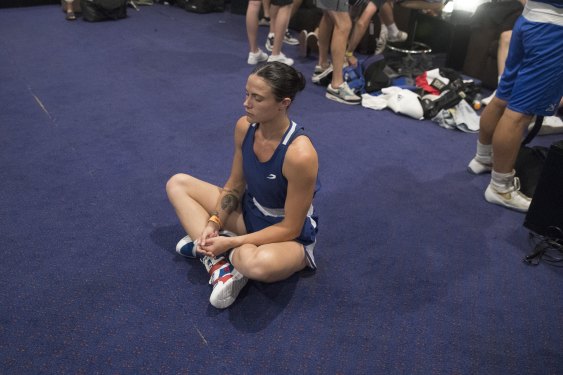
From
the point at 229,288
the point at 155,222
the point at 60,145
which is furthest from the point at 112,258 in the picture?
the point at 60,145

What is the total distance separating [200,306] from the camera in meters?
1.63

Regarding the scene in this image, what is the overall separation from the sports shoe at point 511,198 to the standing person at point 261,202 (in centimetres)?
107

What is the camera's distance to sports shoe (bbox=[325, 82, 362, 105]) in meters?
3.38

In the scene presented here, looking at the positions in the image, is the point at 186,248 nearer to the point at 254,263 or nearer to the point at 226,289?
the point at 226,289

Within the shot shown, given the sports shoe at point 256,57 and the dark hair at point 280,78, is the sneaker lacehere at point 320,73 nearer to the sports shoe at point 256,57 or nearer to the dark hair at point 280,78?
the sports shoe at point 256,57

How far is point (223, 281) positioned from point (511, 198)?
4.91 feet

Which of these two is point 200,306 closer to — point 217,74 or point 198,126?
point 198,126

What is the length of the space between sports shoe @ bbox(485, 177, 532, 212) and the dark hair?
132 centimetres

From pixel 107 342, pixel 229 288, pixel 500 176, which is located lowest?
pixel 107 342

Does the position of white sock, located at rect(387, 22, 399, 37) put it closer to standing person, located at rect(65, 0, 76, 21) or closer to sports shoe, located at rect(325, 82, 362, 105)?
sports shoe, located at rect(325, 82, 362, 105)

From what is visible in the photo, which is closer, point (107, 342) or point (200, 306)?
point (107, 342)

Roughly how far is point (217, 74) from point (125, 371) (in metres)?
2.84

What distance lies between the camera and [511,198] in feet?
7.39

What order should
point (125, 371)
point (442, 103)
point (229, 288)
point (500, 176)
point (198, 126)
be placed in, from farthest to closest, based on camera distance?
point (442, 103) → point (198, 126) → point (500, 176) → point (229, 288) → point (125, 371)
